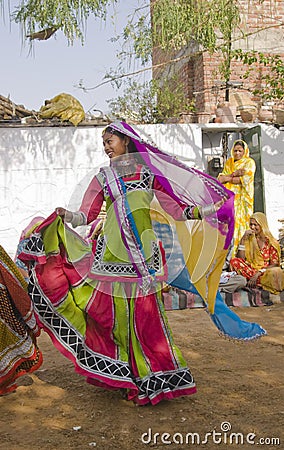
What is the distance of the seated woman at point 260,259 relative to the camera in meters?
6.94

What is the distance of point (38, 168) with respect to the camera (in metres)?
9.80

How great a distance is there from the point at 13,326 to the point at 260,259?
409 centimetres

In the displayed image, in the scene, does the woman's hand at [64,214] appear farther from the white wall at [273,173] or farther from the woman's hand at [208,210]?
the white wall at [273,173]

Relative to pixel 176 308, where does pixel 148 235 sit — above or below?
above

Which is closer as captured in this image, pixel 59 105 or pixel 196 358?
pixel 196 358

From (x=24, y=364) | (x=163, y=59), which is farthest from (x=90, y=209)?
(x=163, y=59)

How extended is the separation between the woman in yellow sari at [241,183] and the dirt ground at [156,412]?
3948 millimetres

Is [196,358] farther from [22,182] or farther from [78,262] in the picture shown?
[22,182]

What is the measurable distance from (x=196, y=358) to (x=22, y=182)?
576 cm

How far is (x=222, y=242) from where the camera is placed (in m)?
4.00

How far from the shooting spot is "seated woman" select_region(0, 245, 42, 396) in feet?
12.2

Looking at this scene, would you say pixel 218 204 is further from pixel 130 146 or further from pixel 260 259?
pixel 260 259

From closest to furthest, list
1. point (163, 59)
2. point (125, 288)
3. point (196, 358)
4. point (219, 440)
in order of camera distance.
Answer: point (219, 440)
point (125, 288)
point (196, 358)
point (163, 59)
